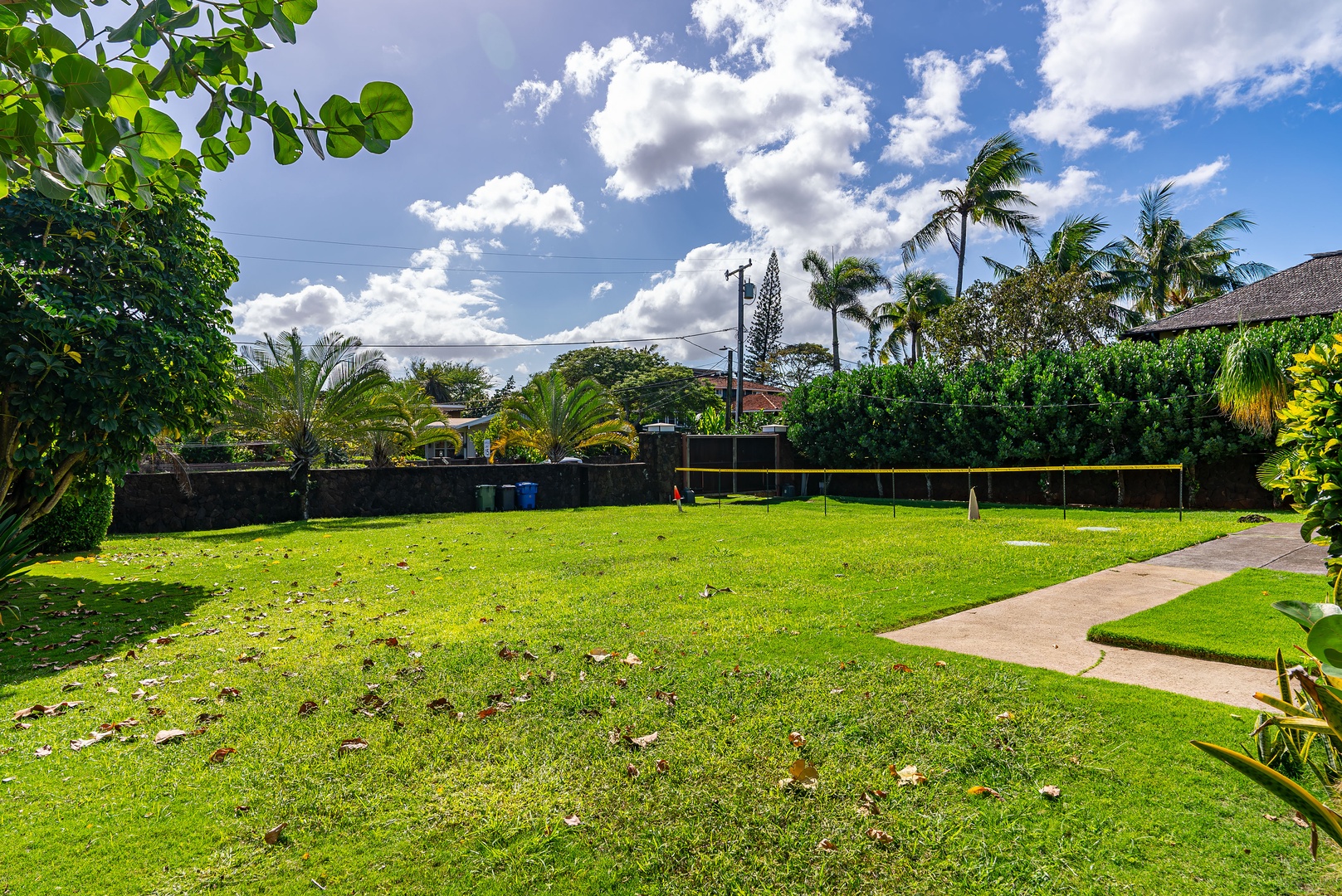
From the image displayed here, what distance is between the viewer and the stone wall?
1530cm

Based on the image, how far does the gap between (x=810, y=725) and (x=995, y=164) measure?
102 ft

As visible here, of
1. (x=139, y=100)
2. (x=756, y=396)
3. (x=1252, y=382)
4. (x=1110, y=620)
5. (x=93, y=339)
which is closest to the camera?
(x=139, y=100)

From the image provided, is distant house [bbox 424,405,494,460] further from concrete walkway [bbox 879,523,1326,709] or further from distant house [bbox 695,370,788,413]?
concrete walkway [bbox 879,523,1326,709]

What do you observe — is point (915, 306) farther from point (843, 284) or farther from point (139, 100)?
point (139, 100)

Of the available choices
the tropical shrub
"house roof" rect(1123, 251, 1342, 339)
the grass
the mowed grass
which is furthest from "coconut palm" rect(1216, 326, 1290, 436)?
the tropical shrub

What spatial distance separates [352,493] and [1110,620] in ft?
57.7

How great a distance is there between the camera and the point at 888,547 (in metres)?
10.2

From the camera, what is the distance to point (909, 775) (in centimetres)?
322

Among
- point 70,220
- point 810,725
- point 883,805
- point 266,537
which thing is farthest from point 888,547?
point 266,537

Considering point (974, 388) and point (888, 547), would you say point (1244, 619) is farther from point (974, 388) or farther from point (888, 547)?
point (974, 388)

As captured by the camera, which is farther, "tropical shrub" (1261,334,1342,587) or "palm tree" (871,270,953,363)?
"palm tree" (871,270,953,363)

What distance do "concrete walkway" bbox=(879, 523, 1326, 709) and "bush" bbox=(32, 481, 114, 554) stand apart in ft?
42.5

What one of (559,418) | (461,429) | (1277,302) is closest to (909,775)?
(559,418)

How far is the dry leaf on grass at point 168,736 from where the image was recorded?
12.7 ft
